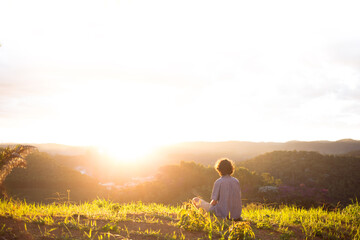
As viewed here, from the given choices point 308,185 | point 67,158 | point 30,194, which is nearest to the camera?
point 30,194

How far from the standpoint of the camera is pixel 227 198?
6.29 metres

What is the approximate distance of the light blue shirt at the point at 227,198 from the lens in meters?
6.30

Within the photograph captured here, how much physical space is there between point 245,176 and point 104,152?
23529mm

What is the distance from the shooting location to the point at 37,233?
172 inches

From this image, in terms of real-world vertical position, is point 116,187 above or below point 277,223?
below

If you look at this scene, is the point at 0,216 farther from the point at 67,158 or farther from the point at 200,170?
the point at 67,158

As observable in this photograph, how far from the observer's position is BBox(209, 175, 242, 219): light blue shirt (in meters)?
6.30

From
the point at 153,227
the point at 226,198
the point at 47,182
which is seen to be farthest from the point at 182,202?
the point at 47,182

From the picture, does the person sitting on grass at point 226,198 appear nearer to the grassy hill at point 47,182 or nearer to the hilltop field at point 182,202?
the hilltop field at point 182,202

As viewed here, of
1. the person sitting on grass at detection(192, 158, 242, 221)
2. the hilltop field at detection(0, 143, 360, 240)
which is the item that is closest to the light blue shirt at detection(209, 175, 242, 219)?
the person sitting on grass at detection(192, 158, 242, 221)

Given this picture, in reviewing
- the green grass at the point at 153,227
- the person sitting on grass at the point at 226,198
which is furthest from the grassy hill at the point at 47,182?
the person sitting on grass at the point at 226,198

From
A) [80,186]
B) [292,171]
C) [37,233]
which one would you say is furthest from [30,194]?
[292,171]

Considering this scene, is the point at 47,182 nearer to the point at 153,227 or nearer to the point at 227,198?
the point at 153,227

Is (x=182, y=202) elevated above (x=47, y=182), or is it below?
above
